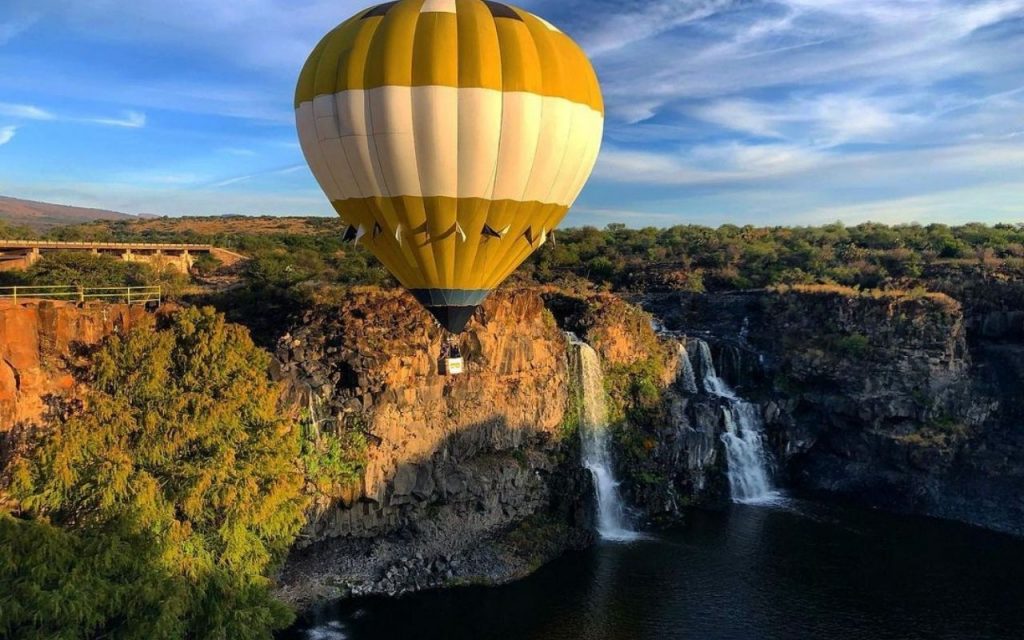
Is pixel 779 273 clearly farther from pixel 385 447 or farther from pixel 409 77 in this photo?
pixel 409 77

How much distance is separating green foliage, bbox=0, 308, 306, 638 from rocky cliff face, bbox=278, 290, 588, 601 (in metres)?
4.16

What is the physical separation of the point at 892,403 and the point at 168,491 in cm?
3806

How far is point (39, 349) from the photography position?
918 inches

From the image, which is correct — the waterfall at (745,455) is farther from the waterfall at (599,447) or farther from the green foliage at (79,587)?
the green foliage at (79,587)

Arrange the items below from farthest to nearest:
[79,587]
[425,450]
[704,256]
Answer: [704,256]
[425,450]
[79,587]

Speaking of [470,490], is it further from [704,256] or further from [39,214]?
[39,214]

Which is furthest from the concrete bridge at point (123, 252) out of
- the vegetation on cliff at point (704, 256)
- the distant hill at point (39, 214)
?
the distant hill at point (39, 214)

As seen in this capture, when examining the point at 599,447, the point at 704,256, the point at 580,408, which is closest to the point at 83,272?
the point at 580,408

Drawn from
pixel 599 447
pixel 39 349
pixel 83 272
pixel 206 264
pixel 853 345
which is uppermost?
pixel 206 264

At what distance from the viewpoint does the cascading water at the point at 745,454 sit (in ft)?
132

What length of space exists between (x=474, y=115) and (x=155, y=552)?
47.6 ft

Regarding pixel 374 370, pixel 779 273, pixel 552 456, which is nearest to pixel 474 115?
pixel 374 370

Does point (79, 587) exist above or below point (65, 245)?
below

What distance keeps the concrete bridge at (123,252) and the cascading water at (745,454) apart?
41029 millimetres
